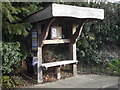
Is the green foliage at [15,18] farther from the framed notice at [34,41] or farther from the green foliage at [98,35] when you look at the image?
the green foliage at [98,35]

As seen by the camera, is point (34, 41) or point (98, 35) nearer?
point (34, 41)

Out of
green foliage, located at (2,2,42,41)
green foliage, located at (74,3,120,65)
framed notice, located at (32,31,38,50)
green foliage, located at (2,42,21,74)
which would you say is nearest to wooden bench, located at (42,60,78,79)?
framed notice, located at (32,31,38,50)

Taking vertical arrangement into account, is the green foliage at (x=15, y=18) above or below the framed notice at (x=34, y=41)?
above

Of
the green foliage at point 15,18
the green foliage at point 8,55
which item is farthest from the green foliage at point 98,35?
the green foliage at point 8,55

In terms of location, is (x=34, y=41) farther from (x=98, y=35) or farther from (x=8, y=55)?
(x=98, y=35)

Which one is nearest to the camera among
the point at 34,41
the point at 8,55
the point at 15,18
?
the point at 8,55

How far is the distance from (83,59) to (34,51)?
331 cm

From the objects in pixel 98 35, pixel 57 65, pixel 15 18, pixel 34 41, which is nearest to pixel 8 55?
pixel 34 41

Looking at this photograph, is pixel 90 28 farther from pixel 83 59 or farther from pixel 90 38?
pixel 83 59

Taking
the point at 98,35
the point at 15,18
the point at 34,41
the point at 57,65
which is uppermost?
the point at 15,18

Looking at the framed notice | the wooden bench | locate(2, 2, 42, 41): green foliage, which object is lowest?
the wooden bench

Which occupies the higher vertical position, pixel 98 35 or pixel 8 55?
pixel 98 35

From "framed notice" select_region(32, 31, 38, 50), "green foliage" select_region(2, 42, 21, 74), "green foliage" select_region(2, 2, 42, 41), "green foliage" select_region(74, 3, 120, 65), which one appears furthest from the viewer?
"green foliage" select_region(74, 3, 120, 65)

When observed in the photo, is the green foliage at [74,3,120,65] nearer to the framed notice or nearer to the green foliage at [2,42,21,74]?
the framed notice
